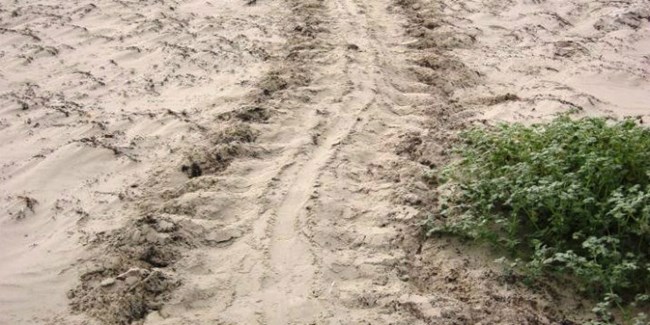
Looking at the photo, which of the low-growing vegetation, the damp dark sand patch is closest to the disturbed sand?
the damp dark sand patch

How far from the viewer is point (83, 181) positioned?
13.4 ft

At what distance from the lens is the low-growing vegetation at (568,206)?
10.6ft

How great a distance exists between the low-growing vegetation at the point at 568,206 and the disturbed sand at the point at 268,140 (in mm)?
173

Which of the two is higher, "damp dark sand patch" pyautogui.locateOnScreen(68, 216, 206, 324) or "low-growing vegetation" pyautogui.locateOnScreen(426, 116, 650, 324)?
"damp dark sand patch" pyautogui.locateOnScreen(68, 216, 206, 324)

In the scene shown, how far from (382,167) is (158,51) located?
2.72 m

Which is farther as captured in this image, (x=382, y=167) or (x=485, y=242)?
(x=382, y=167)

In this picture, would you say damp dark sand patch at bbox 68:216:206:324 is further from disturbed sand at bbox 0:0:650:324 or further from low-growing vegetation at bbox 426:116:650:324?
low-growing vegetation at bbox 426:116:650:324

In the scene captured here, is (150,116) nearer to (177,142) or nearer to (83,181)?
(177,142)

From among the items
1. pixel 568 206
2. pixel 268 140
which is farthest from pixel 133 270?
pixel 568 206

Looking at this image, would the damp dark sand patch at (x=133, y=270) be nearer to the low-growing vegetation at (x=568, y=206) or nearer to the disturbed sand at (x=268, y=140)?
the disturbed sand at (x=268, y=140)

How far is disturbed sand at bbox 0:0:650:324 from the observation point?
3.24 meters

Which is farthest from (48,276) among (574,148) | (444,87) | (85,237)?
(444,87)

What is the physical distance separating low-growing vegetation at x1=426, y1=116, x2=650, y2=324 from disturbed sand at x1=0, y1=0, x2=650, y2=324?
0.17 metres

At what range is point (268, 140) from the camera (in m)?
4.55
